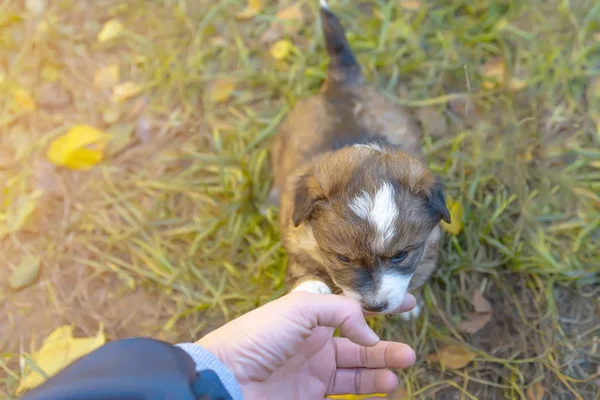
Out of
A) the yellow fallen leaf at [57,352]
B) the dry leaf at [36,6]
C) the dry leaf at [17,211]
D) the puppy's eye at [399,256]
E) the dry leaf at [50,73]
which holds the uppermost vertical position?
the dry leaf at [36,6]

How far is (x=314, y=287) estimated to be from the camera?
8.46 feet

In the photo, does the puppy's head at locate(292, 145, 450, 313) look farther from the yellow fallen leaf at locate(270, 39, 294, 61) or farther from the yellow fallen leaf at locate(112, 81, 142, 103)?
the yellow fallen leaf at locate(112, 81, 142, 103)

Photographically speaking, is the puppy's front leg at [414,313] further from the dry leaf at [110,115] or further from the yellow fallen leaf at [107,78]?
the yellow fallen leaf at [107,78]

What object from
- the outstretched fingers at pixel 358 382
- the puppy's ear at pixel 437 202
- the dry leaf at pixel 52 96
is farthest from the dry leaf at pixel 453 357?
the dry leaf at pixel 52 96

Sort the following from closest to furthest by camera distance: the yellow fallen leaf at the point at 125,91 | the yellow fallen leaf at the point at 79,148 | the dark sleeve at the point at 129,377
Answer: the dark sleeve at the point at 129,377, the yellow fallen leaf at the point at 79,148, the yellow fallen leaf at the point at 125,91

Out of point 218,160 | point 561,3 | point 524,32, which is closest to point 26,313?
point 218,160

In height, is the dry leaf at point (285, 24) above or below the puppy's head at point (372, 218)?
above

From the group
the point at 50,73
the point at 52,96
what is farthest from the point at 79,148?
the point at 50,73

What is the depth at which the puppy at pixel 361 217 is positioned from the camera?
91.1 inches

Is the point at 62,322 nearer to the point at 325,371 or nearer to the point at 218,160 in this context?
the point at 218,160

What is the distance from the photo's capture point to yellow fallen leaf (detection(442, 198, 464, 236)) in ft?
10.9

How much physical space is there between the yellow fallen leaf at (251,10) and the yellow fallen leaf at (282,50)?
0.46 metres

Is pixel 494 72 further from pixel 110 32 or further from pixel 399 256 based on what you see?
pixel 110 32

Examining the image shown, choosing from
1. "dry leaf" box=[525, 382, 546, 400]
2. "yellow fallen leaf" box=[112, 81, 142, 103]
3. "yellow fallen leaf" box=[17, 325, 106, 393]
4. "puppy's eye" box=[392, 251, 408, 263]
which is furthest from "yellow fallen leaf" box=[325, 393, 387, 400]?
"yellow fallen leaf" box=[112, 81, 142, 103]
